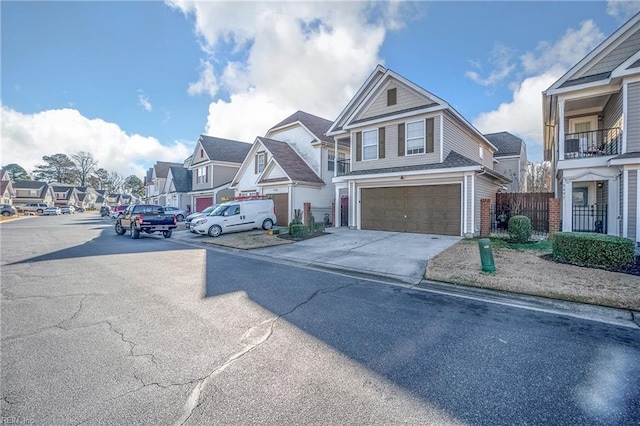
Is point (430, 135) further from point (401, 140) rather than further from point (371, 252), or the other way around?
point (371, 252)

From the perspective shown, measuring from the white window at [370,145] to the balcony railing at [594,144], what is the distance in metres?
8.93

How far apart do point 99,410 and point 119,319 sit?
8.55ft

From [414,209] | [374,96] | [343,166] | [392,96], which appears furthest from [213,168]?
[414,209]

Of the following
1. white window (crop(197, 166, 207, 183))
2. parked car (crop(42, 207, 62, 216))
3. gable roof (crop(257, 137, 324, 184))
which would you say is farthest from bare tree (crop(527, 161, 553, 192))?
parked car (crop(42, 207, 62, 216))

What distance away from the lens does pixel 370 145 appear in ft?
57.5

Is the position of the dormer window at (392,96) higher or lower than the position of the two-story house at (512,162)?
higher

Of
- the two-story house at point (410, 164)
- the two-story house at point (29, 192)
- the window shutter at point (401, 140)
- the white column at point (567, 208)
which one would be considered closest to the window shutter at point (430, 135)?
the two-story house at point (410, 164)

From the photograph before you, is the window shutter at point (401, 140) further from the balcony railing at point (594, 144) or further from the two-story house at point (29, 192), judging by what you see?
the two-story house at point (29, 192)

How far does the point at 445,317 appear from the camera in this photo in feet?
16.9

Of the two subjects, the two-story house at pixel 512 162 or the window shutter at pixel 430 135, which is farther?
the two-story house at pixel 512 162

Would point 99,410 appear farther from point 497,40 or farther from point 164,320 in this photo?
point 497,40

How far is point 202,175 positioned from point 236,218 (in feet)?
58.9

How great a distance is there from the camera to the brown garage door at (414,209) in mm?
14352

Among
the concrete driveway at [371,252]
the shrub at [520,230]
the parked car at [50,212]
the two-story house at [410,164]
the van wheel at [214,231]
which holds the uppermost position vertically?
the two-story house at [410,164]
